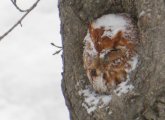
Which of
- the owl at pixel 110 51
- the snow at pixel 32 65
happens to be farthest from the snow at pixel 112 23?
the snow at pixel 32 65

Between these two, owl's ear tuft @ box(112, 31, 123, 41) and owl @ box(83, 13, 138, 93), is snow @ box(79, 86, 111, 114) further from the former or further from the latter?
owl's ear tuft @ box(112, 31, 123, 41)

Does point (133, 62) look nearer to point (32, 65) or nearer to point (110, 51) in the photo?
point (110, 51)

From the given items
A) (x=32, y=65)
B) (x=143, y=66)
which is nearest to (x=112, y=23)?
(x=143, y=66)

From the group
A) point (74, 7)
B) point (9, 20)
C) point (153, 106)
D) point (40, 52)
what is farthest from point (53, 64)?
point (153, 106)

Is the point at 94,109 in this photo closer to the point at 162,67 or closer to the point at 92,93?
the point at 92,93

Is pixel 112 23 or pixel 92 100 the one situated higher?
pixel 112 23

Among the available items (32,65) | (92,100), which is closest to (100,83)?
(92,100)

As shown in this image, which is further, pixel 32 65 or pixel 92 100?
pixel 32 65
